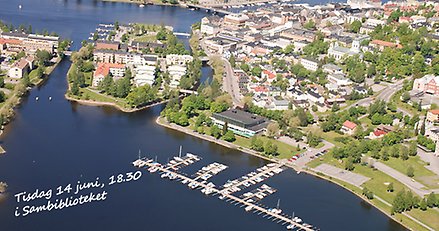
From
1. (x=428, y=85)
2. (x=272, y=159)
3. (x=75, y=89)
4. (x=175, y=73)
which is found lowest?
(x=272, y=159)

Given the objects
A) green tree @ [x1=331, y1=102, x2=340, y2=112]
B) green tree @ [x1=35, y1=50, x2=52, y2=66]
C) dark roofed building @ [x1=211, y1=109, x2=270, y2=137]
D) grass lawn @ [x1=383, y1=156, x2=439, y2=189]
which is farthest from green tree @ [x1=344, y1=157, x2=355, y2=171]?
green tree @ [x1=35, y1=50, x2=52, y2=66]

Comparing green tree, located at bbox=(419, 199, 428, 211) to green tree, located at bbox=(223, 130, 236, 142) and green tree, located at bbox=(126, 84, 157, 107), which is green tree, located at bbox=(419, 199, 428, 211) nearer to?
green tree, located at bbox=(223, 130, 236, 142)

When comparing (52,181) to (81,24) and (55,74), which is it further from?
(81,24)

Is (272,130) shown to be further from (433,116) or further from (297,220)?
(433,116)

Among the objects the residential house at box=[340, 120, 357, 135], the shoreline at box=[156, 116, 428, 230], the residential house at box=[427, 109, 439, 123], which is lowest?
the shoreline at box=[156, 116, 428, 230]

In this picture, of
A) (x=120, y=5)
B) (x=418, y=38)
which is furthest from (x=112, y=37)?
(x=418, y=38)

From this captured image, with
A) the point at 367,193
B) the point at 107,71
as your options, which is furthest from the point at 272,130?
the point at 107,71

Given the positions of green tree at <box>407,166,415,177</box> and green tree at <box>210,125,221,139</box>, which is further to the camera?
green tree at <box>210,125,221,139</box>

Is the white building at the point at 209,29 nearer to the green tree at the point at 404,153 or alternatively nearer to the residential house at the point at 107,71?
the residential house at the point at 107,71
